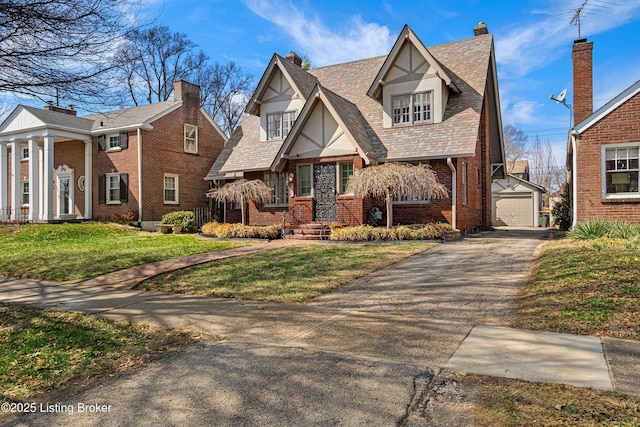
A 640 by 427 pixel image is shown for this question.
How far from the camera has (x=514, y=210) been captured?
3058 cm

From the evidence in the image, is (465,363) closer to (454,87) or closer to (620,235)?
(620,235)

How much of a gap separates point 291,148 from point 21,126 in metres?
17.3

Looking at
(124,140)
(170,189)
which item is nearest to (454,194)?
(170,189)

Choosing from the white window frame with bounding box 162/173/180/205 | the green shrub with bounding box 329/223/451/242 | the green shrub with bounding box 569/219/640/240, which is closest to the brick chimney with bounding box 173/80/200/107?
the white window frame with bounding box 162/173/180/205

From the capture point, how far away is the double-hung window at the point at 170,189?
24.2m

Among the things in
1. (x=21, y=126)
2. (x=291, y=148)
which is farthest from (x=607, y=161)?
(x=21, y=126)

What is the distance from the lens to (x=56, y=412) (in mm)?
3193

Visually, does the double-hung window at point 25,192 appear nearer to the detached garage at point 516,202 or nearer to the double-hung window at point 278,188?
the double-hung window at point 278,188

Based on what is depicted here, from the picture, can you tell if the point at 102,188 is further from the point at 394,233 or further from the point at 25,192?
the point at 394,233

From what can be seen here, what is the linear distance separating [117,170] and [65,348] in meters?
21.0

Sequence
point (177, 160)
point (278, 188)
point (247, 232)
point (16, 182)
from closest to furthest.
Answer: point (247, 232)
point (278, 188)
point (177, 160)
point (16, 182)

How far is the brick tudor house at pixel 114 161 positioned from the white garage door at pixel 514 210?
20159mm

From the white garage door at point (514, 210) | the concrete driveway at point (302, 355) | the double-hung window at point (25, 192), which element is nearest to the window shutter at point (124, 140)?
the double-hung window at point (25, 192)

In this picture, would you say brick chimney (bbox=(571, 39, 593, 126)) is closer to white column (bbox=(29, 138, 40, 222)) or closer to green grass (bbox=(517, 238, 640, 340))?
green grass (bbox=(517, 238, 640, 340))
